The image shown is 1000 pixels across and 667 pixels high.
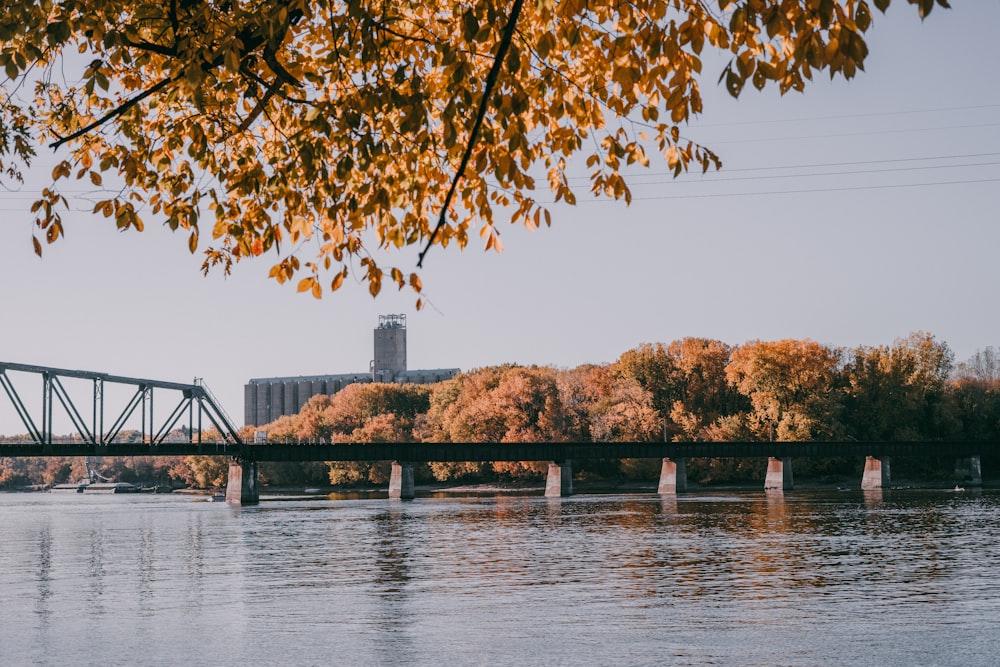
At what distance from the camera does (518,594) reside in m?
36.8

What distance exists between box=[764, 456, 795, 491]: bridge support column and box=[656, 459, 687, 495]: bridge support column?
30.4 feet

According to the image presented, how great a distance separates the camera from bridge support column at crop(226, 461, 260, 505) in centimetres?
13312

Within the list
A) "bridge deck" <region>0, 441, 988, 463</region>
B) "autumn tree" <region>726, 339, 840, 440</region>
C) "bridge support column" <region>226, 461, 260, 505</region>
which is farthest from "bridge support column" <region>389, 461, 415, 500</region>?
"autumn tree" <region>726, 339, 840, 440</region>

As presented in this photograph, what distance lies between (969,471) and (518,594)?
115968mm

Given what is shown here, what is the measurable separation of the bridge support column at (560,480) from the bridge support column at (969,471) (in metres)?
44.1

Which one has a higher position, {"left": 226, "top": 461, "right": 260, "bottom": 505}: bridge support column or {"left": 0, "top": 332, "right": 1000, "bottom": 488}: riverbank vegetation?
{"left": 0, "top": 332, "right": 1000, "bottom": 488}: riverbank vegetation

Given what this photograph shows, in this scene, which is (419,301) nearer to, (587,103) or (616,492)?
(587,103)

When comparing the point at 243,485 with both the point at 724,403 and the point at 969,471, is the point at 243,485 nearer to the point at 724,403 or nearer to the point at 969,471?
the point at 724,403

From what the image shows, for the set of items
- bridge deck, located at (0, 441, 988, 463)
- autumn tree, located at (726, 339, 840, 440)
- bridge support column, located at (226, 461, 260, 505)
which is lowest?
bridge support column, located at (226, 461, 260, 505)

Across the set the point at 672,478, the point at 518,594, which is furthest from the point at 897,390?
the point at 518,594

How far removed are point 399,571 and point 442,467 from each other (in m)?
117

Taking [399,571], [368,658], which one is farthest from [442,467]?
[368,658]

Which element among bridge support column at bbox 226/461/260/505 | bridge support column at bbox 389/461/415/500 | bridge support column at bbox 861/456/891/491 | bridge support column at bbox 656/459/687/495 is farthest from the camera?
bridge support column at bbox 861/456/891/491

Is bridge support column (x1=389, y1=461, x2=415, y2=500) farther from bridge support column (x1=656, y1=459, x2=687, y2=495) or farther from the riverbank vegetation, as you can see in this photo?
bridge support column (x1=656, y1=459, x2=687, y2=495)
